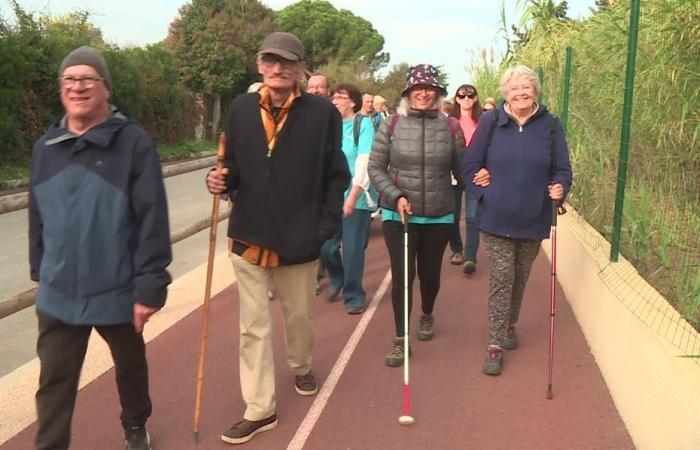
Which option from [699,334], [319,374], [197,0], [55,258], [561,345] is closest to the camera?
[55,258]

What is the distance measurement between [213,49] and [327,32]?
1406 inches

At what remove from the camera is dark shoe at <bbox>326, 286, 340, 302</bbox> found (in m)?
6.49

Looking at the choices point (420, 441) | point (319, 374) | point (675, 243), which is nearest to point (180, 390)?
point (319, 374)

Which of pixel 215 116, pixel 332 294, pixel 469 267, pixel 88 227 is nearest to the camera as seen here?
pixel 88 227

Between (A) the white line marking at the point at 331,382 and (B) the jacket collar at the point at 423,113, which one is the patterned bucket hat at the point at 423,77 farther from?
(A) the white line marking at the point at 331,382

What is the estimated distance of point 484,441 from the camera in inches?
147

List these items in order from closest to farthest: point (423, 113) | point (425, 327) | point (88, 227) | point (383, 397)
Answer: point (88, 227) < point (383, 397) < point (423, 113) < point (425, 327)

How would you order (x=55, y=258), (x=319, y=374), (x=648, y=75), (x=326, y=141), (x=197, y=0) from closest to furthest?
(x=55, y=258), (x=326, y=141), (x=319, y=374), (x=648, y=75), (x=197, y=0)

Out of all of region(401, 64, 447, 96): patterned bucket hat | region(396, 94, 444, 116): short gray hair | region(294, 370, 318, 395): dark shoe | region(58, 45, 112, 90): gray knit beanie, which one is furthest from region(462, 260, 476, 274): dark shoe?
region(58, 45, 112, 90): gray knit beanie

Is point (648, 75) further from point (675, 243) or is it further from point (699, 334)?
point (699, 334)

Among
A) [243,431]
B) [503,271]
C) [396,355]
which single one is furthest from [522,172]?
[243,431]

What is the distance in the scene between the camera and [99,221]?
118 inches

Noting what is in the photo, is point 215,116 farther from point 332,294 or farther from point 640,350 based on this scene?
point 640,350

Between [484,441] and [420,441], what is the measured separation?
1.14ft
